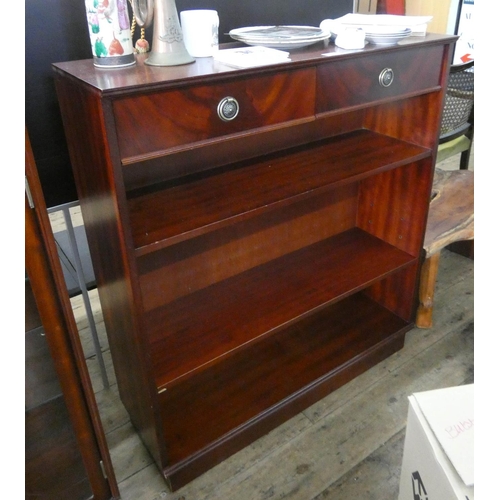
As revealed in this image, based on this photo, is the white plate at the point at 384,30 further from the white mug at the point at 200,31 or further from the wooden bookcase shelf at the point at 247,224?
the white mug at the point at 200,31

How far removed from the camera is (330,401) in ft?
5.14

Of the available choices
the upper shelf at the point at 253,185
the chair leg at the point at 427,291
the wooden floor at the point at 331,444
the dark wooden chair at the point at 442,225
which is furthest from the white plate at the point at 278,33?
the wooden floor at the point at 331,444

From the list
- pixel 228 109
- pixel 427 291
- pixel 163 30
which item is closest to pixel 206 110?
pixel 228 109

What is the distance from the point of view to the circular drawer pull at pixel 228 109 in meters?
0.95

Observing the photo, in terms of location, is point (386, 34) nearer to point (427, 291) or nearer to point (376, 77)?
point (376, 77)

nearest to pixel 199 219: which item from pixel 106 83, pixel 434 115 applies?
pixel 106 83

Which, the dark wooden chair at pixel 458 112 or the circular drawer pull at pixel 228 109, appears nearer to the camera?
the circular drawer pull at pixel 228 109

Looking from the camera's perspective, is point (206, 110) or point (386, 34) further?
point (386, 34)

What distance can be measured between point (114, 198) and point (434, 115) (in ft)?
3.10

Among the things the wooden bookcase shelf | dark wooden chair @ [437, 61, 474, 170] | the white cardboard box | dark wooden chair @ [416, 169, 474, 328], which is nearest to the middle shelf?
the wooden bookcase shelf

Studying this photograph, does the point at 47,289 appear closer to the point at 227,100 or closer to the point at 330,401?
the point at 227,100

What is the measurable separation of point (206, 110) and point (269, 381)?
35.9 inches

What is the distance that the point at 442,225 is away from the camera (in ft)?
5.69

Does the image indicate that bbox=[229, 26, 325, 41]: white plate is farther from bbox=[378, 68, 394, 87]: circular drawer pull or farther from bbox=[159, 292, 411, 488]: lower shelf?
bbox=[159, 292, 411, 488]: lower shelf
